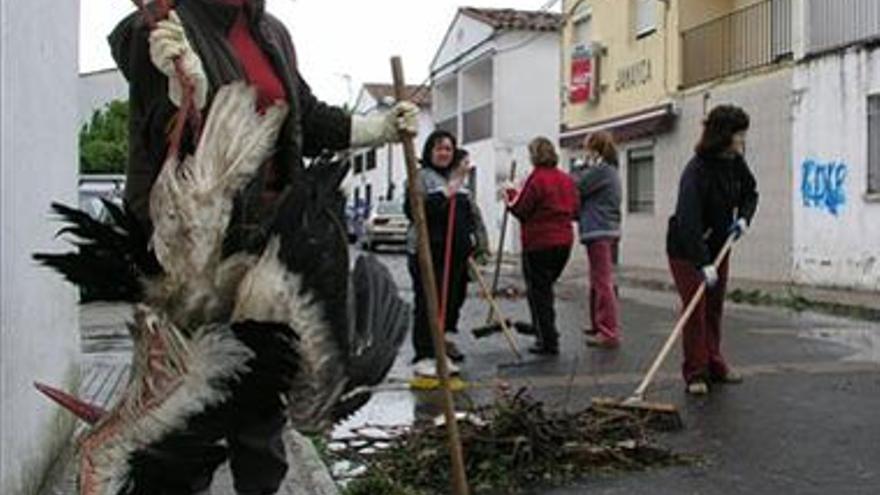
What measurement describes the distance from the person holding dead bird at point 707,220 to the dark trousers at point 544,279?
2.01 m

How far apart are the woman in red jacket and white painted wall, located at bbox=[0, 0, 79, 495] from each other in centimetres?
485

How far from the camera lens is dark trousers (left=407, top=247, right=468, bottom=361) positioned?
9.43m

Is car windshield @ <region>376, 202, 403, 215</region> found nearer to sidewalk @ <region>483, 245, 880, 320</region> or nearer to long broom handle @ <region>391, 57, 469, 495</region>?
sidewalk @ <region>483, 245, 880, 320</region>

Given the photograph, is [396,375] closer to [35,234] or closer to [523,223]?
[523,223]

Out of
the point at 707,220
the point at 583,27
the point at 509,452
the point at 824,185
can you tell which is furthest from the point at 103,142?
the point at 509,452

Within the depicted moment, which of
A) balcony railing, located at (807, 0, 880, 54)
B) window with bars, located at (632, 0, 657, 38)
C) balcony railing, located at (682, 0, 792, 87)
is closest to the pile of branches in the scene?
balcony railing, located at (807, 0, 880, 54)

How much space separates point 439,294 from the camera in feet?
30.5

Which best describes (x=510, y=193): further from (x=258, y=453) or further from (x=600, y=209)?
(x=258, y=453)

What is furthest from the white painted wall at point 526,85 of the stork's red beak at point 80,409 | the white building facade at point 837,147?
the stork's red beak at point 80,409

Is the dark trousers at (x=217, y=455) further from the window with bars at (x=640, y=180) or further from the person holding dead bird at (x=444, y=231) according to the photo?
the window with bars at (x=640, y=180)

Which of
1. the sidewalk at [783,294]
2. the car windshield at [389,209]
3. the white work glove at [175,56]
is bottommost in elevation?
the sidewalk at [783,294]

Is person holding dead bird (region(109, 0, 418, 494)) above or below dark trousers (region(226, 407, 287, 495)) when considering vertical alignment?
above

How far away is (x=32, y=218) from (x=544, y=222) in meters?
5.95

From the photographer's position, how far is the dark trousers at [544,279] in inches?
420
